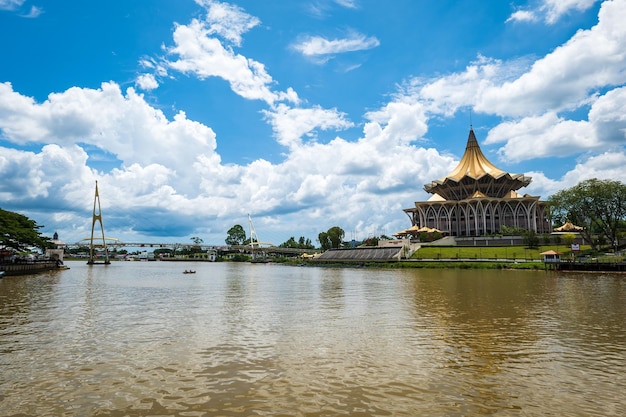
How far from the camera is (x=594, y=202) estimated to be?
69875 mm

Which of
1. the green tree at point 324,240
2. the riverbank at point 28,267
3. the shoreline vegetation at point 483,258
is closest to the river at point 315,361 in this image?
the riverbank at point 28,267

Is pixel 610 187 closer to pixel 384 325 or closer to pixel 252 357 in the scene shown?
pixel 384 325

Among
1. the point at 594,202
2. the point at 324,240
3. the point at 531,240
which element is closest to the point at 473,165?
the point at 531,240

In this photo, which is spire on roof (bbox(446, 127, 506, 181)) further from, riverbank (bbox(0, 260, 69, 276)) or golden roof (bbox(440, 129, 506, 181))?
riverbank (bbox(0, 260, 69, 276))

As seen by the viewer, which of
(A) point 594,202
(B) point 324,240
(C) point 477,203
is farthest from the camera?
(B) point 324,240

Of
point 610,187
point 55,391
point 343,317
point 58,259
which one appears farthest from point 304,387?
point 58,259

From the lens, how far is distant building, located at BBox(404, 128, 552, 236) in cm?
11794

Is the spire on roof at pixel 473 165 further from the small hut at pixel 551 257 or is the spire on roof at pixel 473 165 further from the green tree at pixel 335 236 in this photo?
the small hut at pixel 551 257

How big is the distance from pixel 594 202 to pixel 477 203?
160ft

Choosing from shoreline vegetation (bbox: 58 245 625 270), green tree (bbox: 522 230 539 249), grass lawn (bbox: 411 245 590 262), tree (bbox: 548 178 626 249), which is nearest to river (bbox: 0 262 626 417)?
shoreline vegetation (bbox: 58 245 625 270)

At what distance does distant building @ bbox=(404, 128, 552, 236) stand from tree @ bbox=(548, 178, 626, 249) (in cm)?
3878

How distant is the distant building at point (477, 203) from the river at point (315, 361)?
10003 centimetres

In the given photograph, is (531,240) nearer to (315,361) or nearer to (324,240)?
(324,240)

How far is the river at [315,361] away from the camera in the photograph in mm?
9156
